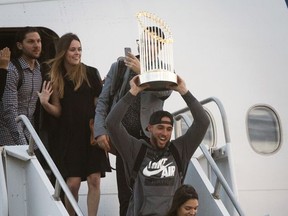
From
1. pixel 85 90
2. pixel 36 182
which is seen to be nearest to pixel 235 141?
pixel 85 90

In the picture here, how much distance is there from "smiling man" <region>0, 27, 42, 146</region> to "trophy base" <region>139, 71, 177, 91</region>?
1.87m

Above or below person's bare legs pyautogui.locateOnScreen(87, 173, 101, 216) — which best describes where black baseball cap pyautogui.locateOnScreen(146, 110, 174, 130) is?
above

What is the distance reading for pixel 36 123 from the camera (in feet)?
31.6

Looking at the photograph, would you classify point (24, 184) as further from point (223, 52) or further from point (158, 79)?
point (223, 52)

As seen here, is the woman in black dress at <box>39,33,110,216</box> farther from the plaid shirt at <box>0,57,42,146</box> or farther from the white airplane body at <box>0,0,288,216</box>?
the white airplane body at <box>0,0,288,216</box>

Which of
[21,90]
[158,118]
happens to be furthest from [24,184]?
[158,118]

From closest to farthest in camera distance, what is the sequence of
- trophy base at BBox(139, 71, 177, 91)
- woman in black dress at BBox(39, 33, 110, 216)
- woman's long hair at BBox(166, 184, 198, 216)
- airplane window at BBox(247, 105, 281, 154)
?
woman's long hair at BBox(166, 184, 198, 216), trophy base at BBox(139, 71, 177, 91), woman in black dress at BBox(39, 33, 110, 216), airplane window at BBox(247, 105, 281, 154)

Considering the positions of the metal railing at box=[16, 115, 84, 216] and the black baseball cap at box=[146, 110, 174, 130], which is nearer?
the black baseball cap at box=[146, 110, 174, 130]

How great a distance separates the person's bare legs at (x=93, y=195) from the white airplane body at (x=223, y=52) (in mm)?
1877

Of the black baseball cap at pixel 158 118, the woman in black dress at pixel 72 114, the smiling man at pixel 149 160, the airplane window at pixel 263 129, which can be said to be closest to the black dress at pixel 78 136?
the woman in black dress at pixel 72 114

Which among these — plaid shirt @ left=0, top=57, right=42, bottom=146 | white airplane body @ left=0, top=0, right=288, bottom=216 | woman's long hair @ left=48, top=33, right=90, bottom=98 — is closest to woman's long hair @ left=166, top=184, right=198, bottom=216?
woman's long hair @ left=48, top=33, right=90, bottom=98

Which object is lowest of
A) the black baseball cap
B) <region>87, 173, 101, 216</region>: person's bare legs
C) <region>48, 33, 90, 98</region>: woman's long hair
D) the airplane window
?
<region>87, 173, 101, 216</region>: person's bare legs

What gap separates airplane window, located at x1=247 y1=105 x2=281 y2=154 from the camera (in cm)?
1096

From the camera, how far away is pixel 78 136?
905cm
